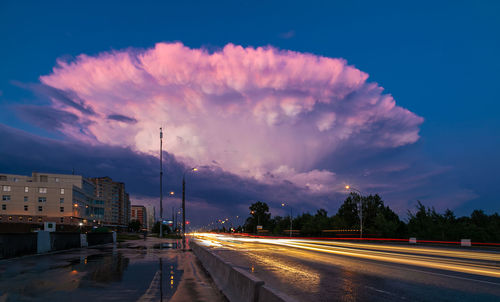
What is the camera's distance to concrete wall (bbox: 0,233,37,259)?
19970 millimetres

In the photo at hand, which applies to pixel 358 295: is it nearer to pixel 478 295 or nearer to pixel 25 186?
pixel 478 295

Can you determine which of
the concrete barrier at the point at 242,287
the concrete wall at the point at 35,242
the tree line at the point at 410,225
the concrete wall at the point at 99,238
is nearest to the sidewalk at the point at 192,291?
the concrete barrier at the point at 242,287

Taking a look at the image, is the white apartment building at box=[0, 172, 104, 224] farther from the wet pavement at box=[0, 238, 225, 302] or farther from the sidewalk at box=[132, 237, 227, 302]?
the sidewalk at box=[132, 237, 227, 302]

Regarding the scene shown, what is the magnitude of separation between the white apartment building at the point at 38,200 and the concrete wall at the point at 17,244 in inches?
→ 3959

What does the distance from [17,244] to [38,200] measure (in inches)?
4226

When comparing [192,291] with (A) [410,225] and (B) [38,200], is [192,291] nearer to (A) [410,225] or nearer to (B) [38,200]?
(A) [410,225]

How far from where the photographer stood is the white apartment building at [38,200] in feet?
368

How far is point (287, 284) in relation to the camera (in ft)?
37.4

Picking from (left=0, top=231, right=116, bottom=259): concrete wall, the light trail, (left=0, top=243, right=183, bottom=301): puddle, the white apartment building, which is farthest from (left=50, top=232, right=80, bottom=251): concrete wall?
the white apartment building

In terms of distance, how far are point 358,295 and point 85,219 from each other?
465 feet

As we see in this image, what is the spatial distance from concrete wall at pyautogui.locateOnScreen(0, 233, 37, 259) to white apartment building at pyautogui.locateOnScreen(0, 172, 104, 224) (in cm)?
10056

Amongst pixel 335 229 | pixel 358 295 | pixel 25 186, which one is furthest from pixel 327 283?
pixel 25 186

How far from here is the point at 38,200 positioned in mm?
116125

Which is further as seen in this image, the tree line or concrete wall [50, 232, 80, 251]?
the tree line
